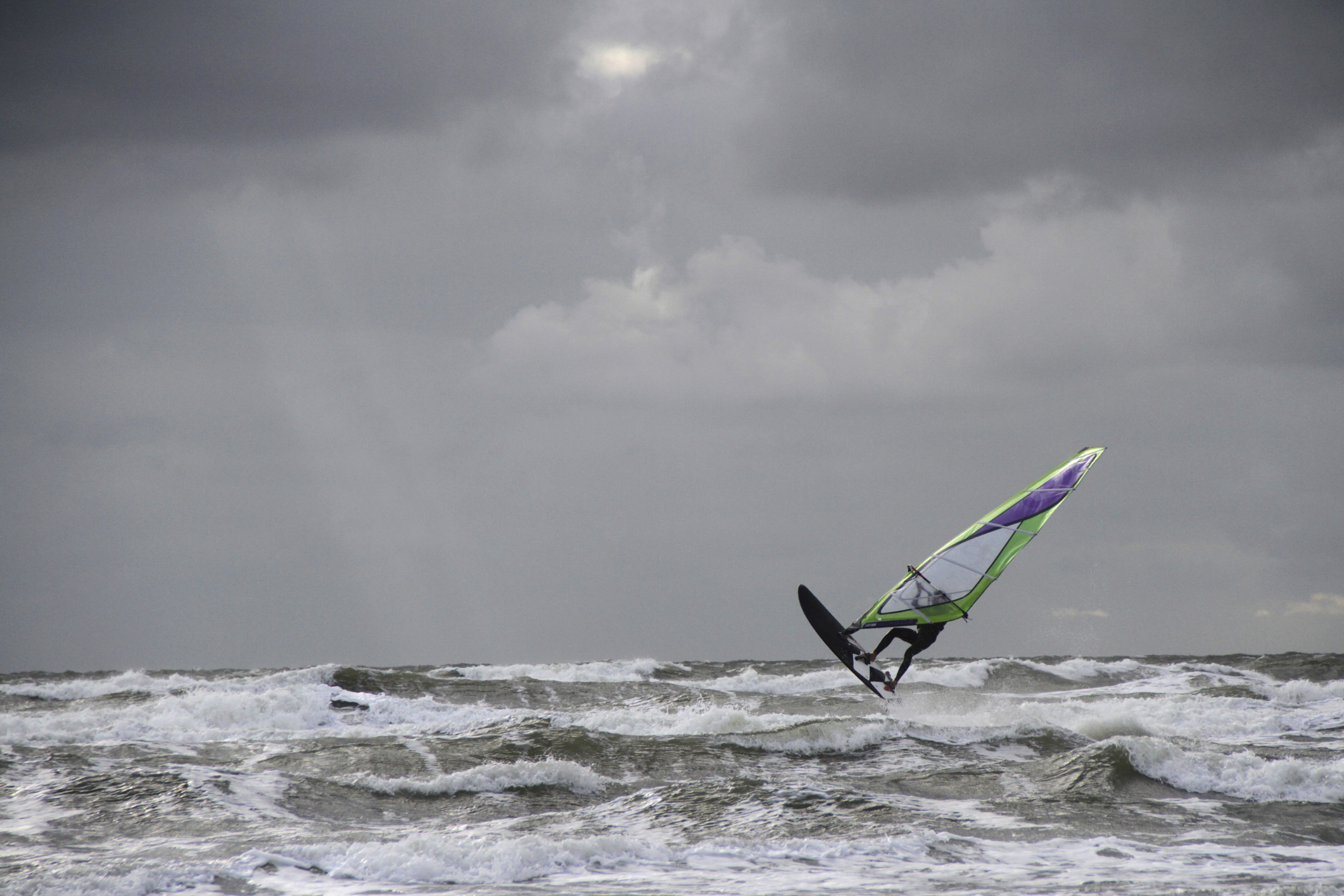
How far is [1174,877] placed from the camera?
752cm

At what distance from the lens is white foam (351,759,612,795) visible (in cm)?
1084

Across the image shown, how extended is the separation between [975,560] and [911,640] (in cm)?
118

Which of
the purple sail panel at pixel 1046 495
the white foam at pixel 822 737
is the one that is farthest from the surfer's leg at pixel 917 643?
the white foam at pixel 822 737

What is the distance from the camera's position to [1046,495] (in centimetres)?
1117

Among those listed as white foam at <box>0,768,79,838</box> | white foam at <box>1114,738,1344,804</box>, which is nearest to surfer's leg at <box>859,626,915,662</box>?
white foam at <box>1114,738,1344,804</box>

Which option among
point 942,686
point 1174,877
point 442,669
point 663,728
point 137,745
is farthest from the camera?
point 442,669

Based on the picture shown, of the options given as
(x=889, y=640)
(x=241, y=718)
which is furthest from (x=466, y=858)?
(x=241, y=718)

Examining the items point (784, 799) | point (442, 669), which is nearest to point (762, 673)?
point (442, 669)

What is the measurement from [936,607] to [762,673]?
19.5 meters

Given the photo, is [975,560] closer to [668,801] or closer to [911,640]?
[911,640]

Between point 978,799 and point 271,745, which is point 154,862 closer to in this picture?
point 271,745

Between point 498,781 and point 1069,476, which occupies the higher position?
point 1069,476

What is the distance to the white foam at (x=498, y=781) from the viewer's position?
10836 millimetres

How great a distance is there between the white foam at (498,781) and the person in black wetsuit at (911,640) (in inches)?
138
